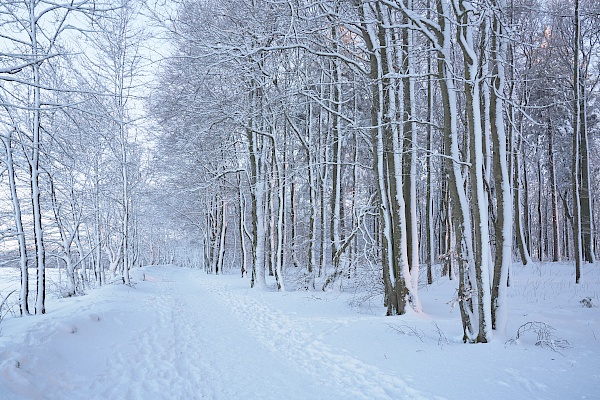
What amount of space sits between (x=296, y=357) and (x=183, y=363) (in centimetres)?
170

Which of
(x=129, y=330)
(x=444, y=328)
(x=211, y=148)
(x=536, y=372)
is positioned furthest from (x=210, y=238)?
(x=536, y=372)

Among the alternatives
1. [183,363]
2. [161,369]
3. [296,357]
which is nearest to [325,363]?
[296,357]

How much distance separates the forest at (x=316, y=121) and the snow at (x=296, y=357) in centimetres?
100

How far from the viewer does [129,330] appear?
7883 mm

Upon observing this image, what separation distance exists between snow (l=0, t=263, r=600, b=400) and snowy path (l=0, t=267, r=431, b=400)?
0.02m

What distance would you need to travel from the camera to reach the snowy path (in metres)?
4.49

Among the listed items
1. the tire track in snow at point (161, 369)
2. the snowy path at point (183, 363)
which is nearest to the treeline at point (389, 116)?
the snowy path at point (183, 363)

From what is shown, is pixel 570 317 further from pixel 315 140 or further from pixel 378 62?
pixel 315 140

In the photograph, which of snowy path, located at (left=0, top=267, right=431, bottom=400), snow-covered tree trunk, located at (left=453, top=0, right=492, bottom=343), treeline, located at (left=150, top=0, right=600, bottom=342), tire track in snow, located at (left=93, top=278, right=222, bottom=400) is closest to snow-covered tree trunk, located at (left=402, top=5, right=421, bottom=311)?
treeline, located at (left=150, top=0, right=600, bottom=342)

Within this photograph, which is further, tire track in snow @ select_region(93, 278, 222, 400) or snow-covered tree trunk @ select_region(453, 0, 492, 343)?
snow-covered tree trunk @ select_region(453, 0, 492, 343)

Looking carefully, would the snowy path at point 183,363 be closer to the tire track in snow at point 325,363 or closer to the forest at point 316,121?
the tire track in snow at point 325,363

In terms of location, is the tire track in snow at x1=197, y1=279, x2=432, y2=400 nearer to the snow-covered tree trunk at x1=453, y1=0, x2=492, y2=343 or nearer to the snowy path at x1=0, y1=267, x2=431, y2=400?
the snowy path at x1=0, y1=267, x2=431, y2=400

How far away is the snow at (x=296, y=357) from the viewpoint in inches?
170

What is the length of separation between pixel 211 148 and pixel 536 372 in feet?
53.8
